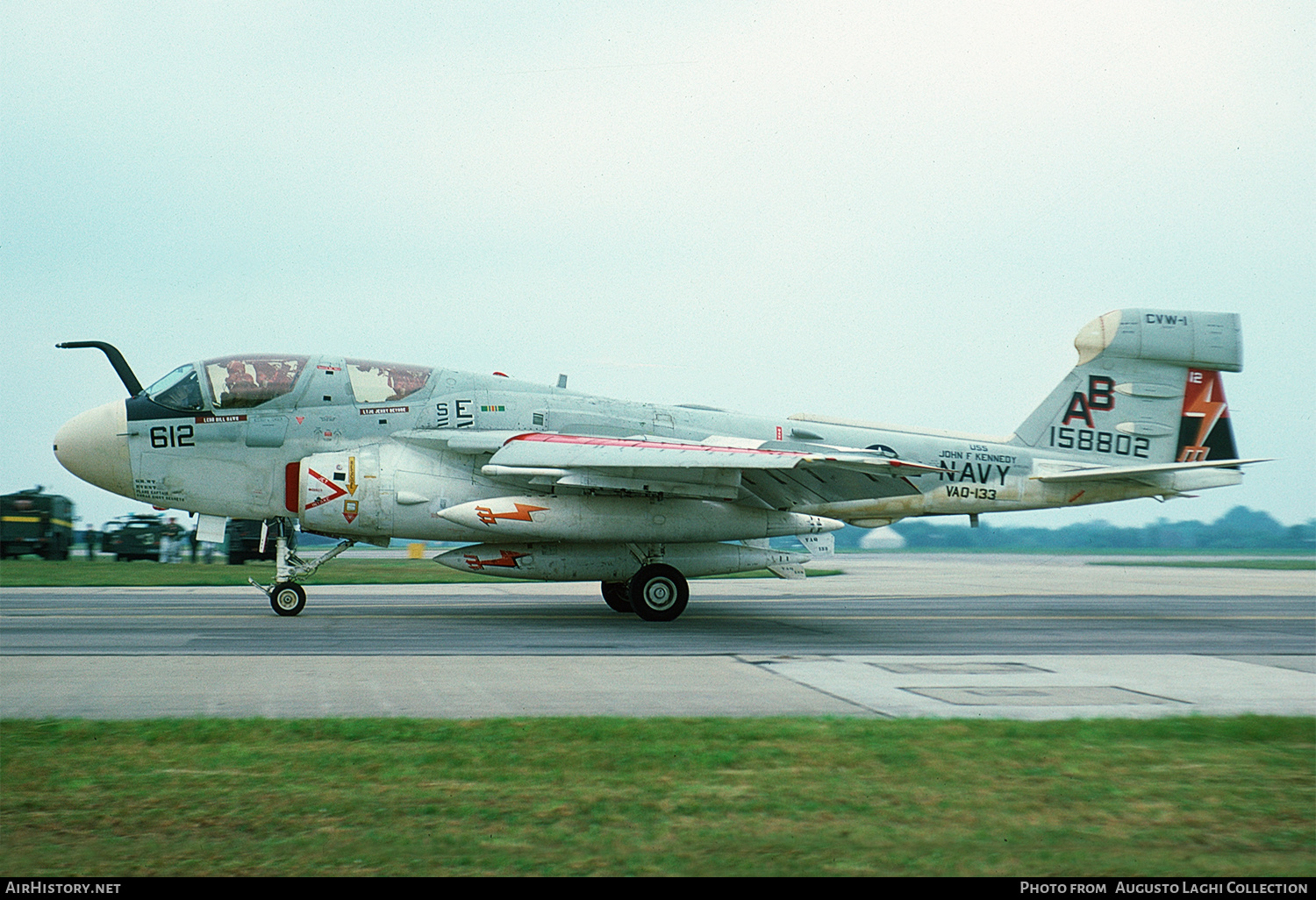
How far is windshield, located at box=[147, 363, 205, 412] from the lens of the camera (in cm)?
1457

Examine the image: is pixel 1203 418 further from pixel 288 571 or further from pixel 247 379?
Answer: pixel 247 379

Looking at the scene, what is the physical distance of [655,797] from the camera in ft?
15.6

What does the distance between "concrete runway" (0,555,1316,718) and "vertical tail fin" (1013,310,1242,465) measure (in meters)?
2.80

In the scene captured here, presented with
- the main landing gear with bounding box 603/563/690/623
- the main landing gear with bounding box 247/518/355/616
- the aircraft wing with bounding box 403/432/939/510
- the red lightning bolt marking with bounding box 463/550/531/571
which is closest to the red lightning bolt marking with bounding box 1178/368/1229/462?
the aircraft wing with bounding box 403/432/939/510

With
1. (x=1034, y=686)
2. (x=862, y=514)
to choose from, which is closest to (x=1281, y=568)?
(x=862, y=514)

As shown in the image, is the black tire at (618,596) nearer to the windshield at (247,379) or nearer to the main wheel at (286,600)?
the main wheel at (286,600)

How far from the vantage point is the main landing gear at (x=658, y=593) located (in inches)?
569

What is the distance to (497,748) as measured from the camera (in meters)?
5.73

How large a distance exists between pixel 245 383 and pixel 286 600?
311 cm

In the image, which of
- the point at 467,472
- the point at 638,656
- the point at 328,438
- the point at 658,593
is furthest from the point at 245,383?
the point at 638,656

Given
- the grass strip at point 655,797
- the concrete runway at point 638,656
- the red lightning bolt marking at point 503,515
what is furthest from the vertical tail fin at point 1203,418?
the grass strip at point 655,797

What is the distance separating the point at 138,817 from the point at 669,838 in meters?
2.24

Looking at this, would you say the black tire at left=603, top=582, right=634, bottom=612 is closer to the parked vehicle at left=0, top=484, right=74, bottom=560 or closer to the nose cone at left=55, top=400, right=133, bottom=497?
the nose cone at left=55, top=400, right=133, bottom=497
